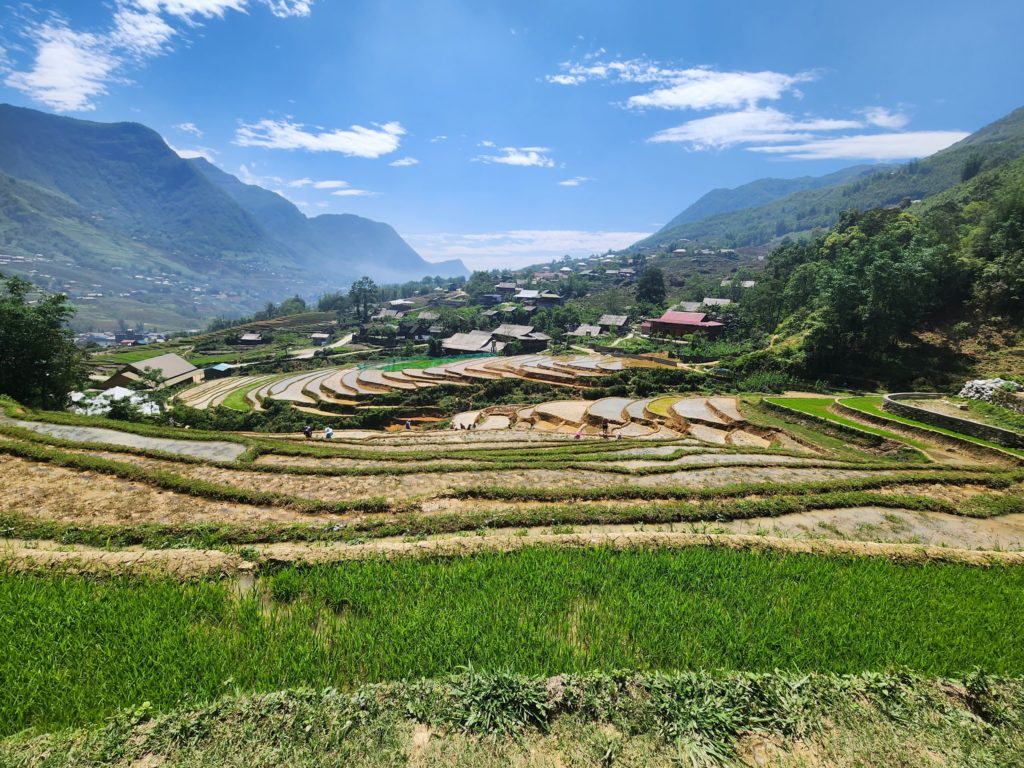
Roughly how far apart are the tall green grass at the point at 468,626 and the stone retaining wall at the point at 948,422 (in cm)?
1635

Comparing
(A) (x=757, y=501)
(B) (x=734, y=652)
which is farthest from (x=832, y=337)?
(B) (x=734, y=652)

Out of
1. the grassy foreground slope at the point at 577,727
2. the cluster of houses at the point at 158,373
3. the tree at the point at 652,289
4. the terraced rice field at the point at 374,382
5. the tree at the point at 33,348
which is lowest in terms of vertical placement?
the terraced rice field at the point at 374,382

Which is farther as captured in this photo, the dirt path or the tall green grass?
the dirt path

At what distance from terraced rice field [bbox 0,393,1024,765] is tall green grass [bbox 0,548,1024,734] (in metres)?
0.03

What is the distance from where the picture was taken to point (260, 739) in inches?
138

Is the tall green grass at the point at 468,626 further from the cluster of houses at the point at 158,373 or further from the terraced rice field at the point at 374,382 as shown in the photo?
the cluster of houses at the point at 158,373

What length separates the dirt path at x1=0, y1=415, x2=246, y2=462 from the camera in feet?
43.8

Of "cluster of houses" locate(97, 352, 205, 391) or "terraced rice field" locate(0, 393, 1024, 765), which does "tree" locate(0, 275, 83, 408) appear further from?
"cluster of houses" locate(97, 352, 205, 391)

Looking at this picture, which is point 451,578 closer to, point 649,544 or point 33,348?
point 649,544

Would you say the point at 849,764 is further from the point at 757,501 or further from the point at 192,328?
the point at 192,328

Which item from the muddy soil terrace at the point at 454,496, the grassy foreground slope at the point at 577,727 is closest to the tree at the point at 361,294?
the muddy soil terrace at the point at 454,496

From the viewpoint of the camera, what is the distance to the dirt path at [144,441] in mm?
13363

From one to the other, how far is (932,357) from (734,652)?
1604 inches

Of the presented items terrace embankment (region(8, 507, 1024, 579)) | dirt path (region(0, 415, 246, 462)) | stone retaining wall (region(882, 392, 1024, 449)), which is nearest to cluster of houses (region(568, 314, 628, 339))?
stone retaining wall (region(882, 392, 1024, 449))
